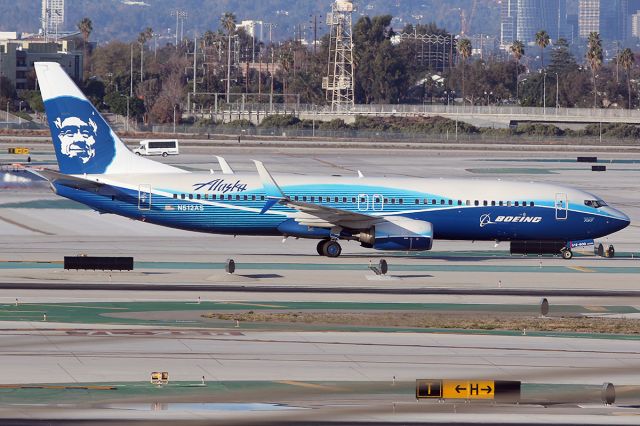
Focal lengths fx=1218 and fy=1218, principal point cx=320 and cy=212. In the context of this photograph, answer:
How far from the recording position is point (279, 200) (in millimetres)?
55094

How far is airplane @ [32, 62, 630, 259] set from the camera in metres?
54.8

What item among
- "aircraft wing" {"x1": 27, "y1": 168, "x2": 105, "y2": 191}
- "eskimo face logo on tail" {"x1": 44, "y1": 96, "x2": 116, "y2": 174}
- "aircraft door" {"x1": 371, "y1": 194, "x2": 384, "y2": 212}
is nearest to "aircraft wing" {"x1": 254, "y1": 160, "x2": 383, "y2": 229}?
"aircraft door" {"x1": 371, "y1": 194, "x2": 384, "y2": 212}

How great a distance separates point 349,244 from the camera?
207 feet

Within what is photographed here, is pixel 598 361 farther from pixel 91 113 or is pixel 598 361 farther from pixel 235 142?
pixel 235 142

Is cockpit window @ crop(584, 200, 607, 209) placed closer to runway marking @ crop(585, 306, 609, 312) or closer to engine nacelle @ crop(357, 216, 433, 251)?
engine nacelle @ crop(357, 216, 433, 251)

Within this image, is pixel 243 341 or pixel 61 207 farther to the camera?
pixel 61 207

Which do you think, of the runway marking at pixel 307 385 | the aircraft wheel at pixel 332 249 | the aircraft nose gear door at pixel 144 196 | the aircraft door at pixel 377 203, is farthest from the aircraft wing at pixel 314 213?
the runway marking at pixel 307 385

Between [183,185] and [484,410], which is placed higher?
[183,185]

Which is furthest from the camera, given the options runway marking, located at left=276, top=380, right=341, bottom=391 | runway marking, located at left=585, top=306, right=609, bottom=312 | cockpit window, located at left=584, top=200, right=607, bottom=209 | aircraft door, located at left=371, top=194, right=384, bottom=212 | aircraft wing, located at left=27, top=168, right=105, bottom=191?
cockpit window, located at left=584, top=200, right=607, bottom=209

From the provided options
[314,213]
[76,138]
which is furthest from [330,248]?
[76,138]

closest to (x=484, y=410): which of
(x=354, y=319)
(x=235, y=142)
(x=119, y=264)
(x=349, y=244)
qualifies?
(x=354, y=319)

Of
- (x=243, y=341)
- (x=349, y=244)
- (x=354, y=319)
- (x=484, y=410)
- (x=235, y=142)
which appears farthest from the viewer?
(x=235, y=142)

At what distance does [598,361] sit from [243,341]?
34.6 feet

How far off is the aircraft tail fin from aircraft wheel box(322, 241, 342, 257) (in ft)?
32.8
